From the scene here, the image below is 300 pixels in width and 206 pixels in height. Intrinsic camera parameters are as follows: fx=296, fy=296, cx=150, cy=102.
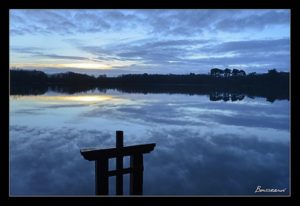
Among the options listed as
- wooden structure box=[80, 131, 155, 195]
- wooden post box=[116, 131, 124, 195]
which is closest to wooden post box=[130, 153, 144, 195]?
wooden structure box=[80, 131, 155, 195]

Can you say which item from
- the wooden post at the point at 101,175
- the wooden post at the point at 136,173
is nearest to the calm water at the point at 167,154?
the wooden post at the point at 101,175

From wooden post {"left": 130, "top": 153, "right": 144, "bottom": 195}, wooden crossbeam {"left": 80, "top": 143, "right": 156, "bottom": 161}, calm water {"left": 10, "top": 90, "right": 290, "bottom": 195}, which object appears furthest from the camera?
calm water {"left": 10, "top": 90, "right": 290, "bottom": 195}

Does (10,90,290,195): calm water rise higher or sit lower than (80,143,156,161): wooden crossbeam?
lower

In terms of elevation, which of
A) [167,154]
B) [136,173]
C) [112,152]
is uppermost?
[112,152]

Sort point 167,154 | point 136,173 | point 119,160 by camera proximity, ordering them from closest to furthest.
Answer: point 119,160
point 136,173
point 167,154

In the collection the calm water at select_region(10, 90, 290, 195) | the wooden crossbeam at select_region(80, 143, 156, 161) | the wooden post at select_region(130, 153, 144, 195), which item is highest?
the wooden crossbeam at select_region(80, 143, 156, 161)

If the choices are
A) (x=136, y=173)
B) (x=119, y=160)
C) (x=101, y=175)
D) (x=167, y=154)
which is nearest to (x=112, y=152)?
(x=119, y=160)

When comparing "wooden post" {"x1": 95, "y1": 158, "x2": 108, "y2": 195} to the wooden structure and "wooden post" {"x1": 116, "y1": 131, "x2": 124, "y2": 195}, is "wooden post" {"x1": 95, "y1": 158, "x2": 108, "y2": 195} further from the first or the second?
"wooden post" {"x1": 116, "y1": 131, "x2": 124, "y2": 195}

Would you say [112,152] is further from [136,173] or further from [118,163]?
[136,173]

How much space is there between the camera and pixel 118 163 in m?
3.17

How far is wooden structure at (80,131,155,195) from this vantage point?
9.73ft

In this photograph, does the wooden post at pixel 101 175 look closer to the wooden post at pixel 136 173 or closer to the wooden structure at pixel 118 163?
the wooden structure at pixel 118 163

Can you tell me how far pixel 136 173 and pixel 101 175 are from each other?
488mm
